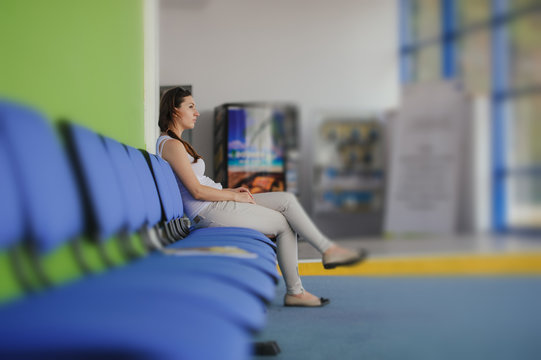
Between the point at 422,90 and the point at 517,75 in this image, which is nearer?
the point at 517,75

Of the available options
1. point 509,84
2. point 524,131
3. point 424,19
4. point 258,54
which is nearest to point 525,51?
point 509,84

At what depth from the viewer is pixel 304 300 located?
85.4 inches

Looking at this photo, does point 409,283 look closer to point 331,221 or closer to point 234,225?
point 331,221

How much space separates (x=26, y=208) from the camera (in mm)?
876

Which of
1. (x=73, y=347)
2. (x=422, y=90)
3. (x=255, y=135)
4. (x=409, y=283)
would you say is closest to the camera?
(x=73, y=347)

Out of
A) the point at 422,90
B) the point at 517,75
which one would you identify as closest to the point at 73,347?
the point at 517,75

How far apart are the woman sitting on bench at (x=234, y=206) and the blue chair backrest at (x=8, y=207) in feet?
3.94

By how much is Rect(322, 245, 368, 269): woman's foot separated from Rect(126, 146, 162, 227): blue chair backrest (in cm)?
74

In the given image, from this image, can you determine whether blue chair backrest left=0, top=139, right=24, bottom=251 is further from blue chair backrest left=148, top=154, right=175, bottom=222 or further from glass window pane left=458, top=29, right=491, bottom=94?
glass window pane left=458, top=29, right=491, bottom=94

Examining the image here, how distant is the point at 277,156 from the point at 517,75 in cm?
93

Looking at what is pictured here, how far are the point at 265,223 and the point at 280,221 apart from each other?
7 cm

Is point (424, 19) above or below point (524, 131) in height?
above

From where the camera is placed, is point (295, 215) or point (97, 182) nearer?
point (97, 182)

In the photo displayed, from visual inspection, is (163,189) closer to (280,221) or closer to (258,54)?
(280,221)
